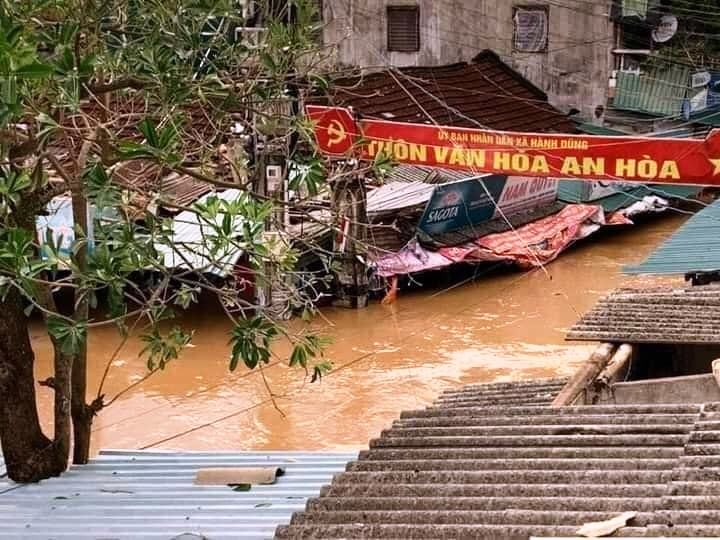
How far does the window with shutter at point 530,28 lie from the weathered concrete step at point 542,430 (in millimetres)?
19738

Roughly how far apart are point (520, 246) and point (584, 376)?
12.1 meters

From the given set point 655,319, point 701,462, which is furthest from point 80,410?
point 701,462

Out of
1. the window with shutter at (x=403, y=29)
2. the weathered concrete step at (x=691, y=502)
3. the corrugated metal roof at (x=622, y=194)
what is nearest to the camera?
the weathered concrete step at (x=691, y=502)

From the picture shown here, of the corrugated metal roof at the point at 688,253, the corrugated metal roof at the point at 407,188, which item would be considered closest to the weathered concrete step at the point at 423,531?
the corrugated metal roof at the point at 688,253

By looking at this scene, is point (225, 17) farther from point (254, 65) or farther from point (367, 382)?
point (367, 382)

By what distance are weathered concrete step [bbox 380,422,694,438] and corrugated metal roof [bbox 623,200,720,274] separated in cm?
516

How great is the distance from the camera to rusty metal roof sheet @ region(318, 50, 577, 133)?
1970 centimetres

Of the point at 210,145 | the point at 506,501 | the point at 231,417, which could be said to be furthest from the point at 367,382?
the point at 506,501

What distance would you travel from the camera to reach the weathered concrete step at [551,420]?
13.9ft

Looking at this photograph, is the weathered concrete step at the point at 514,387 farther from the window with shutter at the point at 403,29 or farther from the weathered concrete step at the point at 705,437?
the window with shutter at the point at 403,29

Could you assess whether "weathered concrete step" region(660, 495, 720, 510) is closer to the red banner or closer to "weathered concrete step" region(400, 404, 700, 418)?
"weathered concrete step" region(400, 404, 700, 418)

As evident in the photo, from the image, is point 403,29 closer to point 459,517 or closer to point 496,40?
point 496,40

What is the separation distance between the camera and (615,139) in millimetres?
11305

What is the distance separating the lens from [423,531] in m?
3.44
